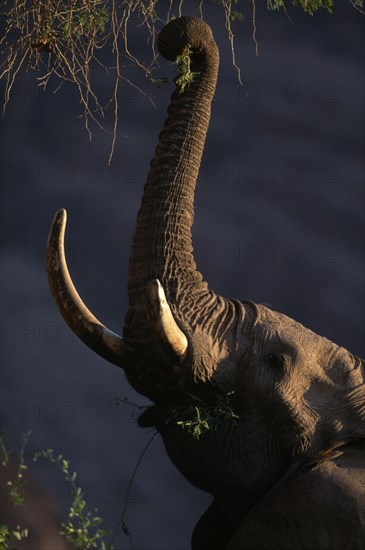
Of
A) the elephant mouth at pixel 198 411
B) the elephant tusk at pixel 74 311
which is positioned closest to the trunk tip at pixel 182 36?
the elephant tusk at pixel 74 311

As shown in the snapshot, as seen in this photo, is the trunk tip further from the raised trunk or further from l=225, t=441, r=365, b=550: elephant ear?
l=225, t=441, r=365, b=550: elephant ear

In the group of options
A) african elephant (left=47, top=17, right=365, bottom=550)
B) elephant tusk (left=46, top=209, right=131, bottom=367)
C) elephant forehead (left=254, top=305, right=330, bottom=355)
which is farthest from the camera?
elephant forehead (left=254, top=305, right=330, bottom=355)

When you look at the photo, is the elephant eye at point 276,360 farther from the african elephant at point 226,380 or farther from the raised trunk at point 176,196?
the raised trunk at point 176,196

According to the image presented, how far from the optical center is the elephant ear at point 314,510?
516 cm

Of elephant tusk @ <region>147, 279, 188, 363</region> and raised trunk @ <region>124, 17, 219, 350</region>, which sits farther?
raised trunk @ <region>124, 17, 219, 350</region>

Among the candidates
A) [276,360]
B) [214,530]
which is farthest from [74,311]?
[214,530]

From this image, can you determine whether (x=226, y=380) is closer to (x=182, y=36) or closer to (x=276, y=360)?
(x=276, y=360)

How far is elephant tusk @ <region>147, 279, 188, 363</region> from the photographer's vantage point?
5.16 meters

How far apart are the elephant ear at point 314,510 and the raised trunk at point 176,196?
0.99m

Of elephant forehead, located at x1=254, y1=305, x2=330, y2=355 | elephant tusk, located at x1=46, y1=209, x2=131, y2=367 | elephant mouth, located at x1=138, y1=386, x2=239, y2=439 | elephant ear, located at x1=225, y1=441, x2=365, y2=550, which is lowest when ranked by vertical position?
elephant ear, located at x1=225, y1=441, x2=365, y2=550

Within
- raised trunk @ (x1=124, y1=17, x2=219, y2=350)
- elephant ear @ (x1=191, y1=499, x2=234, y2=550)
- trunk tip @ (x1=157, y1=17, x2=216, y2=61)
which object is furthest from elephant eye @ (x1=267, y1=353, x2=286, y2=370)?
trunk tip @ (x1=157, y1=17, x2=216, y2=61)

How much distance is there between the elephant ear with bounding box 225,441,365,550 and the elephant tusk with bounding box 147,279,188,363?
33.9 inches

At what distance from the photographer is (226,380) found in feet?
18.2

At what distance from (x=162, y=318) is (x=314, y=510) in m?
1.17
